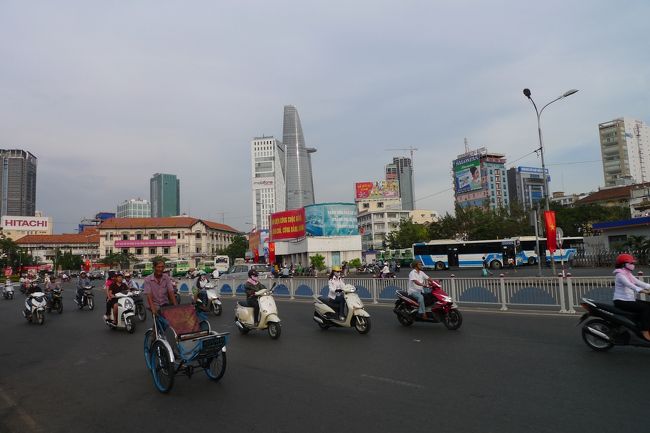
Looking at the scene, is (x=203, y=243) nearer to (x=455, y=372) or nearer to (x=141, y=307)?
(x=141, y=307)

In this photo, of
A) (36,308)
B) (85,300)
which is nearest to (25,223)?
(85,300)

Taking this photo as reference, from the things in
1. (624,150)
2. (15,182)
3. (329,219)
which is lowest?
(329,219)

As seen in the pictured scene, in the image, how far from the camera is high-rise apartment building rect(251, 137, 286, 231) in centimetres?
16475

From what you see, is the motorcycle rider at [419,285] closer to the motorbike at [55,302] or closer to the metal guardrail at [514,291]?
the metal guardrail at [514,291]

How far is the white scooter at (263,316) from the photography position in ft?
31.7

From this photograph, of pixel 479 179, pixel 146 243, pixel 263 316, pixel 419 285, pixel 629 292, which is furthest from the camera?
pixel 479 179

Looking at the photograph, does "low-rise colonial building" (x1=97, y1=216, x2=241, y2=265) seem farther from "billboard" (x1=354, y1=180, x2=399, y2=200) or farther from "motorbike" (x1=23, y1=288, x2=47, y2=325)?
"motorbike" (x1=23, y1=288, x2=47, y2=325)

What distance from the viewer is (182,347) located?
18.5ft

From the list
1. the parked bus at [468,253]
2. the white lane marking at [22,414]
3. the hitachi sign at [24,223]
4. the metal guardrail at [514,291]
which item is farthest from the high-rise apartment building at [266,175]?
the white lane marking at [22,414]

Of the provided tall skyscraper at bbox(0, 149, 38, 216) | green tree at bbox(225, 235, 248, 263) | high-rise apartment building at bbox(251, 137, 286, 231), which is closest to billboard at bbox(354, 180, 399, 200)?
green tree at bbox(225, 235, 248, 263)

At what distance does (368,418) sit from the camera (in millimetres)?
4477

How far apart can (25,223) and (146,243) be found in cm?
4166

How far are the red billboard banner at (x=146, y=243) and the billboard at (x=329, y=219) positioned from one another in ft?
187

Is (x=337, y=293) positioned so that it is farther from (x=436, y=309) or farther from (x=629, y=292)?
(x=629, y=292)
